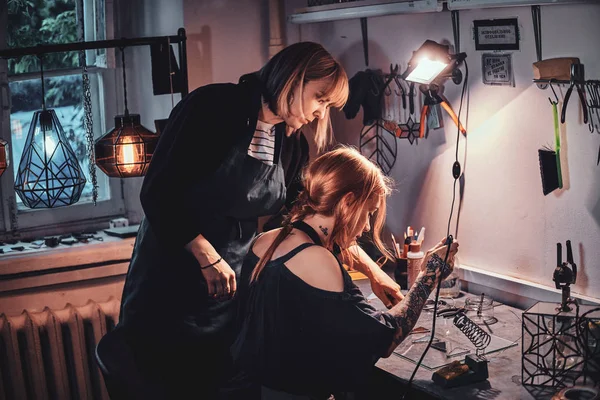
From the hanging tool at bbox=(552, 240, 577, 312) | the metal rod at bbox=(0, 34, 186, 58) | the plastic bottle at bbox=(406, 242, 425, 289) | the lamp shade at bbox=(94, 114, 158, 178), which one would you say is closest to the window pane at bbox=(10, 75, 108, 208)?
the metal rod at bbox=(0, 34, 186, 58)

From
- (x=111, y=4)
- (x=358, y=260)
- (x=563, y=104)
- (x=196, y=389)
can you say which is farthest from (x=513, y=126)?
(x=111, y=4)

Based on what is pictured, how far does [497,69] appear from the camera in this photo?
8.34ft

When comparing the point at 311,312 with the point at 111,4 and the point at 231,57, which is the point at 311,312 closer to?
the point at 231,57

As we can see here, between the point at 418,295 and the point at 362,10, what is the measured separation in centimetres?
116

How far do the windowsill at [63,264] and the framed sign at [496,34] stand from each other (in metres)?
1.57

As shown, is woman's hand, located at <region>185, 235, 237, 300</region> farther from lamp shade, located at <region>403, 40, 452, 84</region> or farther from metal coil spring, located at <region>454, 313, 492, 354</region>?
lamp shade, located at <region>403, 40, 452, 84</region>

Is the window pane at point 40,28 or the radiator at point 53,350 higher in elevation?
the window pane at point 40,28

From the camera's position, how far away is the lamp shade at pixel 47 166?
8.75ft

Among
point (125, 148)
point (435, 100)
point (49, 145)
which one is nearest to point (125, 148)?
point (125, 148)

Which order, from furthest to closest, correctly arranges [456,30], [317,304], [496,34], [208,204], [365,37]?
[365,37] → [456,30] → [496,34] → [208,204] → [317,304]

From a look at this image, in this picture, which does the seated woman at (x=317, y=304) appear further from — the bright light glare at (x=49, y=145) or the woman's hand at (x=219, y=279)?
the bright light glare at (x=49, y=145)

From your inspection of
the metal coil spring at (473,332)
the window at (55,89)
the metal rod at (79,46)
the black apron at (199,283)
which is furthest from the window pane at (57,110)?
the metal coil spring at (473,332)

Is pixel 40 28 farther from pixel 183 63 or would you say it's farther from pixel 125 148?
pixel 125 148

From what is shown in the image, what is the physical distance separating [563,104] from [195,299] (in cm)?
122
